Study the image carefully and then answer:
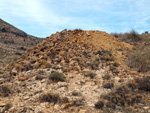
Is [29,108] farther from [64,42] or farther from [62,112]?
[64,42]

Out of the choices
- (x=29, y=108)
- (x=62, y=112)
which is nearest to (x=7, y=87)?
(x=29, y=108)

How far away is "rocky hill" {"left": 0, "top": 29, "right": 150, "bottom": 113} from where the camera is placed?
13.5ft

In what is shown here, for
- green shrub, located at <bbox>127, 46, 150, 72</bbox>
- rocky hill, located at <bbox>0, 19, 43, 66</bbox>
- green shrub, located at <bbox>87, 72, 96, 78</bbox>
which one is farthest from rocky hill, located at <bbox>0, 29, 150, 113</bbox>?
rocky hill, located at <bbox>0, 19, 43, 66</bbox>

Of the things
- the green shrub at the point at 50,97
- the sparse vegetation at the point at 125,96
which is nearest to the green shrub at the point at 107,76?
the sparse vegetation at the point at 125,96

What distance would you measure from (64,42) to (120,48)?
381 cm

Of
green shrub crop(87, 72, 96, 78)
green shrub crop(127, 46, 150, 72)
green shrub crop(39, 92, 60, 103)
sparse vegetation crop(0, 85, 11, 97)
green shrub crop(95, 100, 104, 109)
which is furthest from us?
green shrub crop(127, 46, 150, 72)

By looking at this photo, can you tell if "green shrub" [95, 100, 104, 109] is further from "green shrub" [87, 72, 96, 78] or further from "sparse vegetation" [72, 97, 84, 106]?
"green shrub" [87, 72, 96, 78]

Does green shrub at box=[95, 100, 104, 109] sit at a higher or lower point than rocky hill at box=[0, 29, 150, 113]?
lower

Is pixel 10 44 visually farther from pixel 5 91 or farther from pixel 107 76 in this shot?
pixel 107 76

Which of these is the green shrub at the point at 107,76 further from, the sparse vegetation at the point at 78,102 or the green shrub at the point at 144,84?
the sparse vegetation at the point at 78,102

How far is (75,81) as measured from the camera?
5805mm

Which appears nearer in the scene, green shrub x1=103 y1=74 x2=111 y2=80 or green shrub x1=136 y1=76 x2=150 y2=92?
green shrub x1=136 y1=76 x2=150 y2=92

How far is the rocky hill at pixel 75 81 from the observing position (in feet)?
13.5

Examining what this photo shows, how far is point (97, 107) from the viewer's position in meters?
4.07
